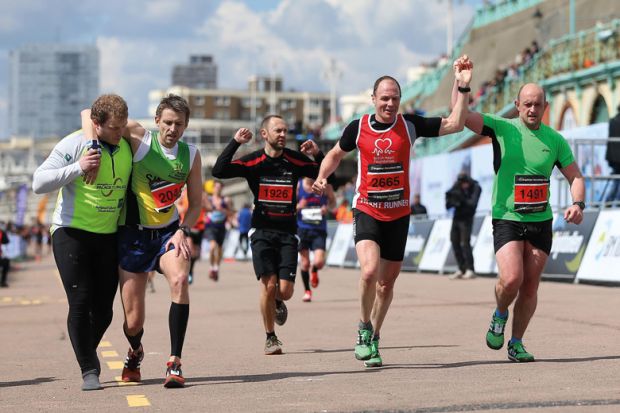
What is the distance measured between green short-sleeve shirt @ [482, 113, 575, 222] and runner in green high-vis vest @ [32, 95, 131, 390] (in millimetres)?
2772

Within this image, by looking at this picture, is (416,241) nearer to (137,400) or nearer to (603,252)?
(603,252)

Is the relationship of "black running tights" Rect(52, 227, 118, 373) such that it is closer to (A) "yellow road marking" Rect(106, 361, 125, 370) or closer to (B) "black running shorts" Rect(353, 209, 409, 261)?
(A) "yellow road marking" Rect(106, 361, 125, 370)

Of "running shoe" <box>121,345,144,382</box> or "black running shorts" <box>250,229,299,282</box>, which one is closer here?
"running shoe" <box>121,345,144,382</box>

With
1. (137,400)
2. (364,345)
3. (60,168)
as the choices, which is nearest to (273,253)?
(364,345)

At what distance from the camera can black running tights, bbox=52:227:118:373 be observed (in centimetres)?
860

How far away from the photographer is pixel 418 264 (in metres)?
27.8

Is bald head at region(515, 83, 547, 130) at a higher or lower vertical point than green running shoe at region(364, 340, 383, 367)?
higher

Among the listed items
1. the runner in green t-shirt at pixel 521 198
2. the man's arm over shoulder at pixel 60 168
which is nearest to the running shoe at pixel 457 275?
the runner in green t-shirt at pixel 521 198

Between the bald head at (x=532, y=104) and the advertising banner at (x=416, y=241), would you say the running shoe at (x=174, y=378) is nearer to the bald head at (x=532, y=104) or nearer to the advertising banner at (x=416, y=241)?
the bald head at (x=532, y=104)

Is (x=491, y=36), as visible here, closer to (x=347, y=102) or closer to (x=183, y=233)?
(x=183, y=233)

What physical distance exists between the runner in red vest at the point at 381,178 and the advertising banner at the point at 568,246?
9976mm

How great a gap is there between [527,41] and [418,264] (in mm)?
27192

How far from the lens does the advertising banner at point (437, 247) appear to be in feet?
86.7

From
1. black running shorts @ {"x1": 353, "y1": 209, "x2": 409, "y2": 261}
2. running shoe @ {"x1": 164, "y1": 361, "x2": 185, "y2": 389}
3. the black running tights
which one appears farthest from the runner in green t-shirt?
the black running tights
